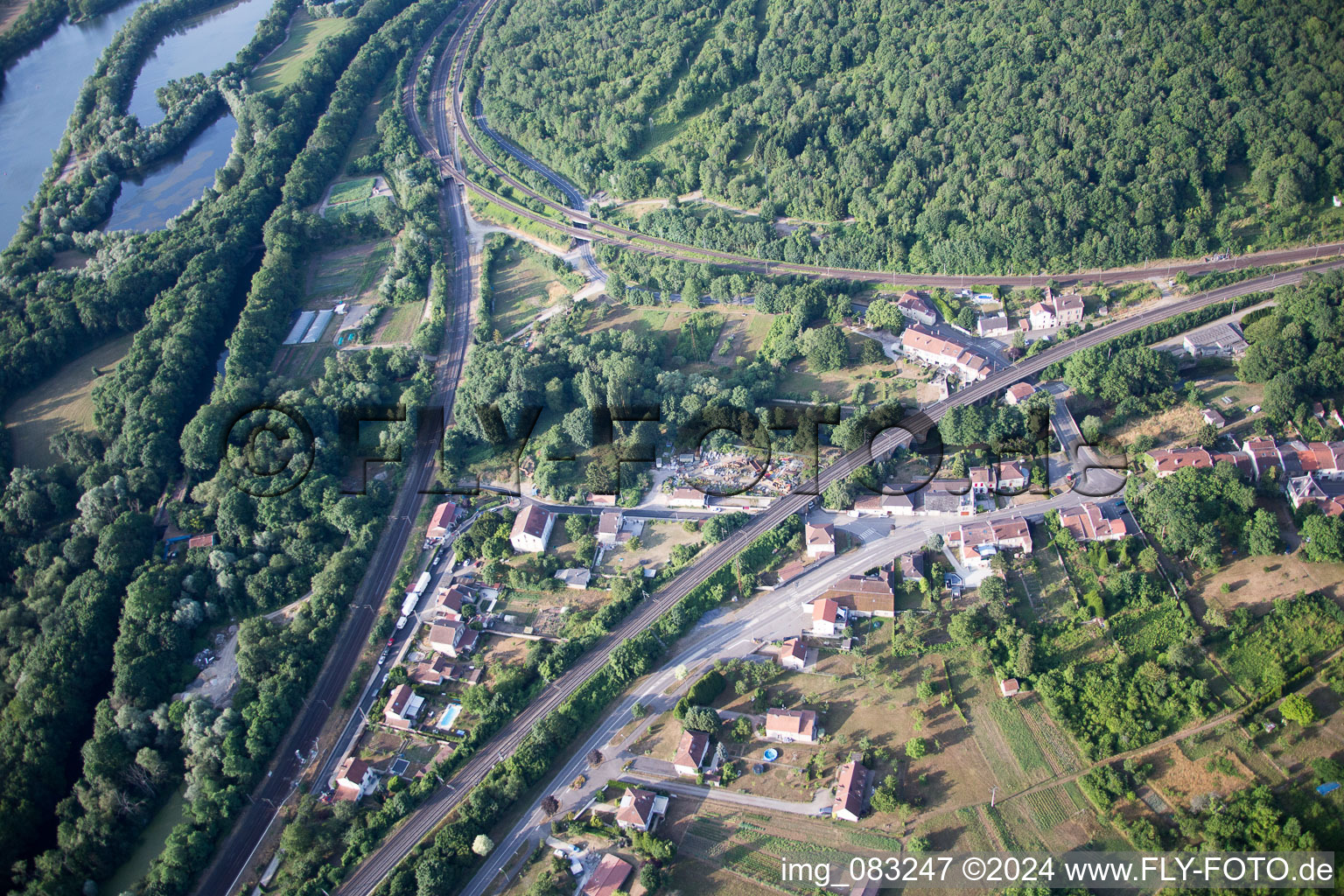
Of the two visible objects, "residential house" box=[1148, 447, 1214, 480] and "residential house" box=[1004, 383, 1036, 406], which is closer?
"residential house" box=[1148, 447, 1214, 480]

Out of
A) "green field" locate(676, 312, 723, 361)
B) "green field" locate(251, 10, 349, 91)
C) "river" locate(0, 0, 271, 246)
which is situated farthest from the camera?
"green field" locate(251, 10, 349, 91)

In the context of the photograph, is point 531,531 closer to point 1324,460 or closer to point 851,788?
point 851,788

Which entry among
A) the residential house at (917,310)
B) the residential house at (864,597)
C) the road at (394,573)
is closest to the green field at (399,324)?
the road at (394,573)

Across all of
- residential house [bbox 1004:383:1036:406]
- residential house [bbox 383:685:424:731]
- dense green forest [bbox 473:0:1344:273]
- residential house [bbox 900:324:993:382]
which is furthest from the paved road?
dense green forest [bbox 473:0:1344:273]

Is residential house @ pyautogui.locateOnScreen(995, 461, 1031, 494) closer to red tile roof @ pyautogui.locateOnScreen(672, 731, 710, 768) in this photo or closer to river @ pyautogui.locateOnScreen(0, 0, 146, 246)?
red tile roof @ pyautogui.locateOnScreen(672, 731, 710, 768)

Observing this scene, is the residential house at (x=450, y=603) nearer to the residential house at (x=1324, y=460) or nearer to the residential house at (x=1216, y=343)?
the residential house at (x=1324, y=460)
